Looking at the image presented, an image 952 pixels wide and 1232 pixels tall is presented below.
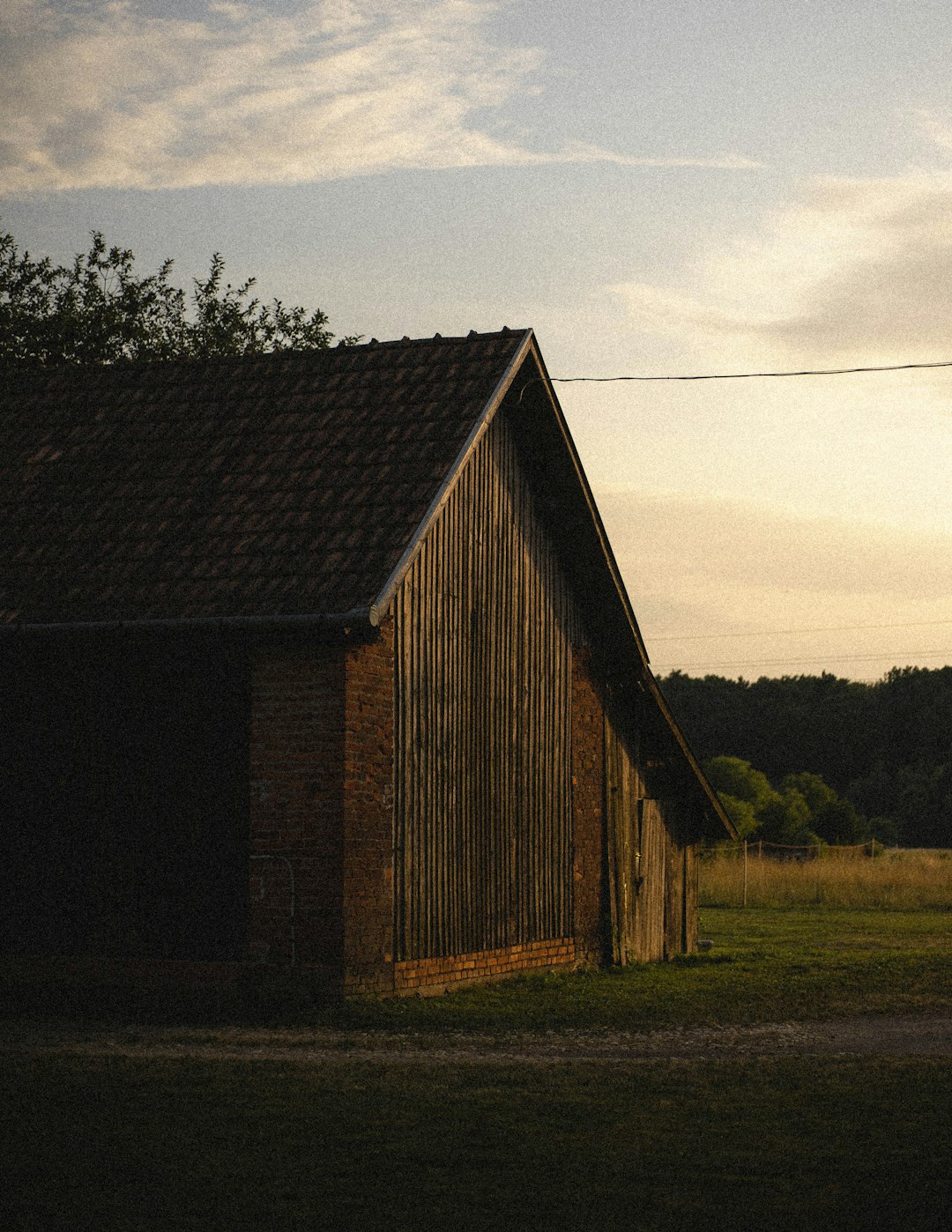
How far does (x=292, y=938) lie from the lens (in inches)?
548

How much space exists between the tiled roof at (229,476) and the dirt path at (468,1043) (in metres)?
3.53

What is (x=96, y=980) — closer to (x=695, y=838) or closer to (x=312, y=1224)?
(x=312, y=1224)

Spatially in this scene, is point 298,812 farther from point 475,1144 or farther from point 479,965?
point 475,1144

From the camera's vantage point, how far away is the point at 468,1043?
40.2 ft

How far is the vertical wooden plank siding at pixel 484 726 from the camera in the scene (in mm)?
15383

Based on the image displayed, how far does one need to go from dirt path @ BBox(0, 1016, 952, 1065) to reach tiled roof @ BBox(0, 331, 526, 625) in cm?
353

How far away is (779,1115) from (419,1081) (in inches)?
89.0

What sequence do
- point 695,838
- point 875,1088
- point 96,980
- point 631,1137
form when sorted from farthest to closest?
point 695,838 < point 96,980 < point 875,1088 < point 631,1137

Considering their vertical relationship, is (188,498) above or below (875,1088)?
above

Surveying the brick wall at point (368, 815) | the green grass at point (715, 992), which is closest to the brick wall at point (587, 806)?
the green grass at point (715, 992)

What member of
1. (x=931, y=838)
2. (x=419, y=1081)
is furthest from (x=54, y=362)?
(x=931, y=838)

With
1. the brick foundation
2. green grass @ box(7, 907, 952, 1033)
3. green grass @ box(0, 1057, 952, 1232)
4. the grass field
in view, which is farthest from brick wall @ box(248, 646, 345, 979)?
green grass @ box(0, 1057, 952, 1232)

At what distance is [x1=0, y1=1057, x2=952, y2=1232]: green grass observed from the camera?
6453 millimetres

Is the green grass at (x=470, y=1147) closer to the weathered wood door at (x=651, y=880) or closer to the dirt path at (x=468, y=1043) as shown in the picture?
the dirt path at (x=468, y=1043)
